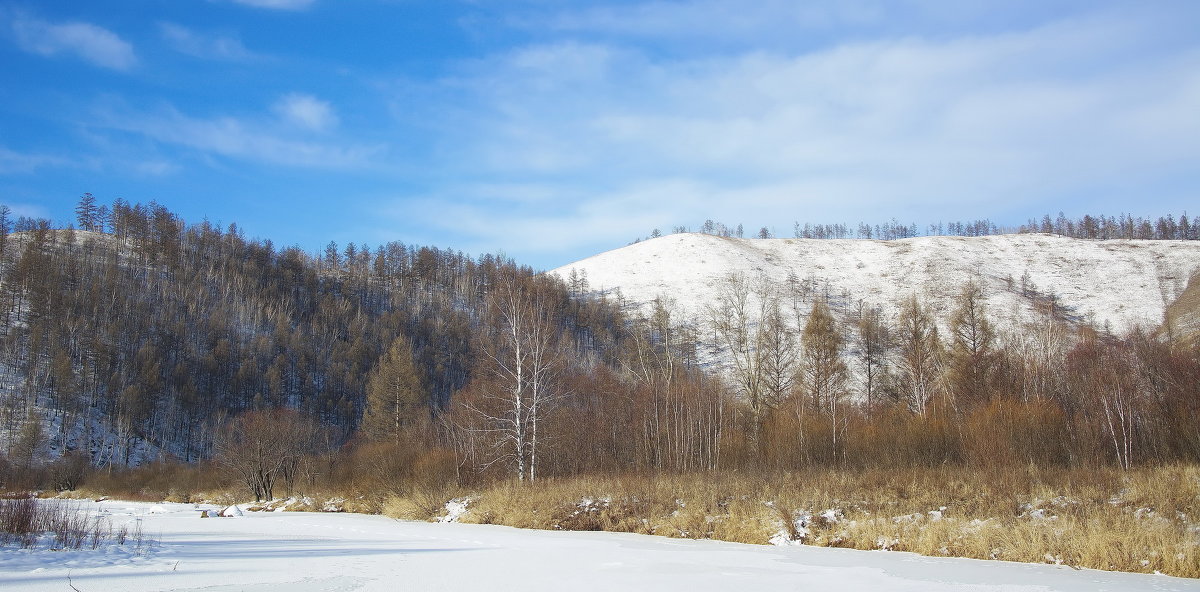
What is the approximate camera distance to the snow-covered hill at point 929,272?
10500cm

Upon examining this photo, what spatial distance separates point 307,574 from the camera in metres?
10.4

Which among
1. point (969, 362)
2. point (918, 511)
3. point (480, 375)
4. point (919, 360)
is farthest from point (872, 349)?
point (918, 511)

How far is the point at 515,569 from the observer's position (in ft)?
36.7

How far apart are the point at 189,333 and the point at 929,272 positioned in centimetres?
12130

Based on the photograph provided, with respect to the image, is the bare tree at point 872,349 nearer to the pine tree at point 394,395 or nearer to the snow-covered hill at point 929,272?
the snow-covered hill at point 929,272

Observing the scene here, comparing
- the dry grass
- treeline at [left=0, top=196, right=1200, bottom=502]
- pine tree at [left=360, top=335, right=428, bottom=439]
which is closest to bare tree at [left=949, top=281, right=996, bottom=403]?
treeline at [left=0, top=196, right=1200, bottom=502]

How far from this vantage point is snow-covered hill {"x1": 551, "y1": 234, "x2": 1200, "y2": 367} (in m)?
105

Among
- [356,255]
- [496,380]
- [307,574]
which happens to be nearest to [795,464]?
[496,380]

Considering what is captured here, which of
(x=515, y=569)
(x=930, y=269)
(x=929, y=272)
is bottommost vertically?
(x=515, y=569)

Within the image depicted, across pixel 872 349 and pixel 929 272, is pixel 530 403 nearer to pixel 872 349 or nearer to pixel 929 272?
pixel 872 349

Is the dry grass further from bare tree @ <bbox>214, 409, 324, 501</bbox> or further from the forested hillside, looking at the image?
the forested hillside

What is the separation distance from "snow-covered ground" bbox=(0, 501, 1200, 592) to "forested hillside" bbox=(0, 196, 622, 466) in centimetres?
3688

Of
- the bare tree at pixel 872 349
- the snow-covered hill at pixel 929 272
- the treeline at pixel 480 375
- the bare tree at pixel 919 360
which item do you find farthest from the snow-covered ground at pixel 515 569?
the snow-covered hill at pixel 929 272

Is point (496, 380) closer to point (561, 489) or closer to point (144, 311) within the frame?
point (561, 489)
